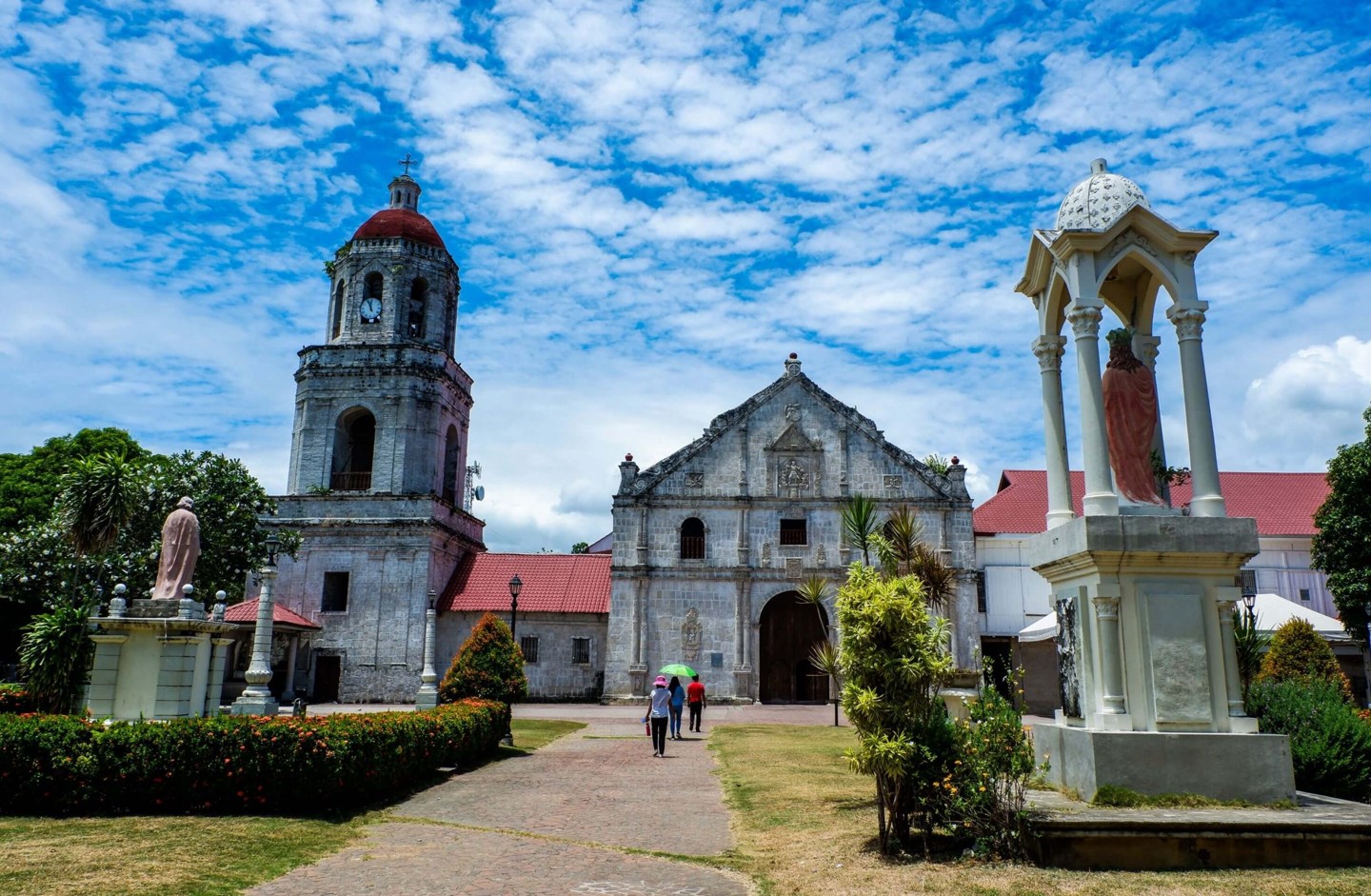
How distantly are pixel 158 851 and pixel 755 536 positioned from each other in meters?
24.4

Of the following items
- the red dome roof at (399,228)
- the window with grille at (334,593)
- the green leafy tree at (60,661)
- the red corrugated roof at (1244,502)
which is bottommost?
the green leafy tree at (60,661)

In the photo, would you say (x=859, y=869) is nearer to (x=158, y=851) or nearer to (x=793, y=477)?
(x=158, y=851)

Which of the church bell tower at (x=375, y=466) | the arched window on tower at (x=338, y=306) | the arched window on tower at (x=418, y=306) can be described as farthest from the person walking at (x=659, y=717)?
the arched window on tower at (x=338, y=306)

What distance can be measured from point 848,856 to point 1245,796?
9.67 ft

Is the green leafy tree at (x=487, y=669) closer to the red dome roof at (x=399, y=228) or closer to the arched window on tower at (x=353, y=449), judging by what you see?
the arched window on tower at (x=353, y=449)

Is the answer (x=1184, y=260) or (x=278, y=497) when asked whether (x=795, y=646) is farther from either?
(x=1184, y=260)

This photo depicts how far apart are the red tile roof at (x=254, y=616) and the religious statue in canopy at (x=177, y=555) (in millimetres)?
15326

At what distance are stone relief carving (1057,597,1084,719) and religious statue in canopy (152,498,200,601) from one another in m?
10.9

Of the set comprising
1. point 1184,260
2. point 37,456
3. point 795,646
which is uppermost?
point 37,456

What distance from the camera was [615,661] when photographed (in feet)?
99.1

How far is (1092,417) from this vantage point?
7773 mm

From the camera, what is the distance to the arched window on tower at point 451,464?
34.1 meters

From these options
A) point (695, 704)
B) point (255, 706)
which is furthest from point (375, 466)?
point (255, 706)

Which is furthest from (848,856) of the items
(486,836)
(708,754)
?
(708,754)
